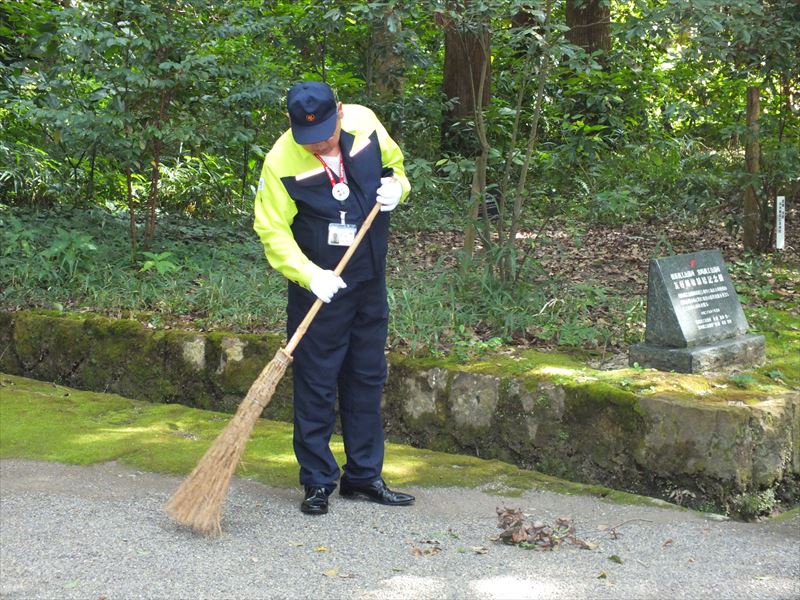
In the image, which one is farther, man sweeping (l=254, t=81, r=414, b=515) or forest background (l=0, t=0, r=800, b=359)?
forest background (l=0, t=0, r=800, b=359)

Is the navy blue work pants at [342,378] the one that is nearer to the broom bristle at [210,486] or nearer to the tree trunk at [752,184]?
the broom bristle at [210,486]

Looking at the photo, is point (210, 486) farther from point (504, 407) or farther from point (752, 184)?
point (752, 184)

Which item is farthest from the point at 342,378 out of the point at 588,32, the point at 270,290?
the point at 588,32

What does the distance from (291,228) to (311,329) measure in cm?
48

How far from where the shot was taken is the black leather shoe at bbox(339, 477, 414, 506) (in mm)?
4500

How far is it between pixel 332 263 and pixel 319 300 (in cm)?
25

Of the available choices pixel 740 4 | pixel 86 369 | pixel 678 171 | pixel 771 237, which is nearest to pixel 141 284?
pixel 86 369

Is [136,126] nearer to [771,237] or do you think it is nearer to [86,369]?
[86,369]

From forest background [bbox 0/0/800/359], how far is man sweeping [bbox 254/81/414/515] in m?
1.18

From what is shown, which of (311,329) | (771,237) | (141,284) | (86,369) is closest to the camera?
(311,329)

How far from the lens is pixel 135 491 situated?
461cm

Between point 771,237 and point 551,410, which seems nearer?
point 551,410

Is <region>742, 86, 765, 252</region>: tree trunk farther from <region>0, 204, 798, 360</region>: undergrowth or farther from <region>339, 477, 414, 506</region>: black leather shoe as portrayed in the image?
<region>339, 477, 414, 506</region>: black leather shoe

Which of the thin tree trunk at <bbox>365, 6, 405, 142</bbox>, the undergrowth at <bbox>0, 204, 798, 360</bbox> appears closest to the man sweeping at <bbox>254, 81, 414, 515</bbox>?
the undergrowth at <bbox>0, 204, 798, 360</bbox>
